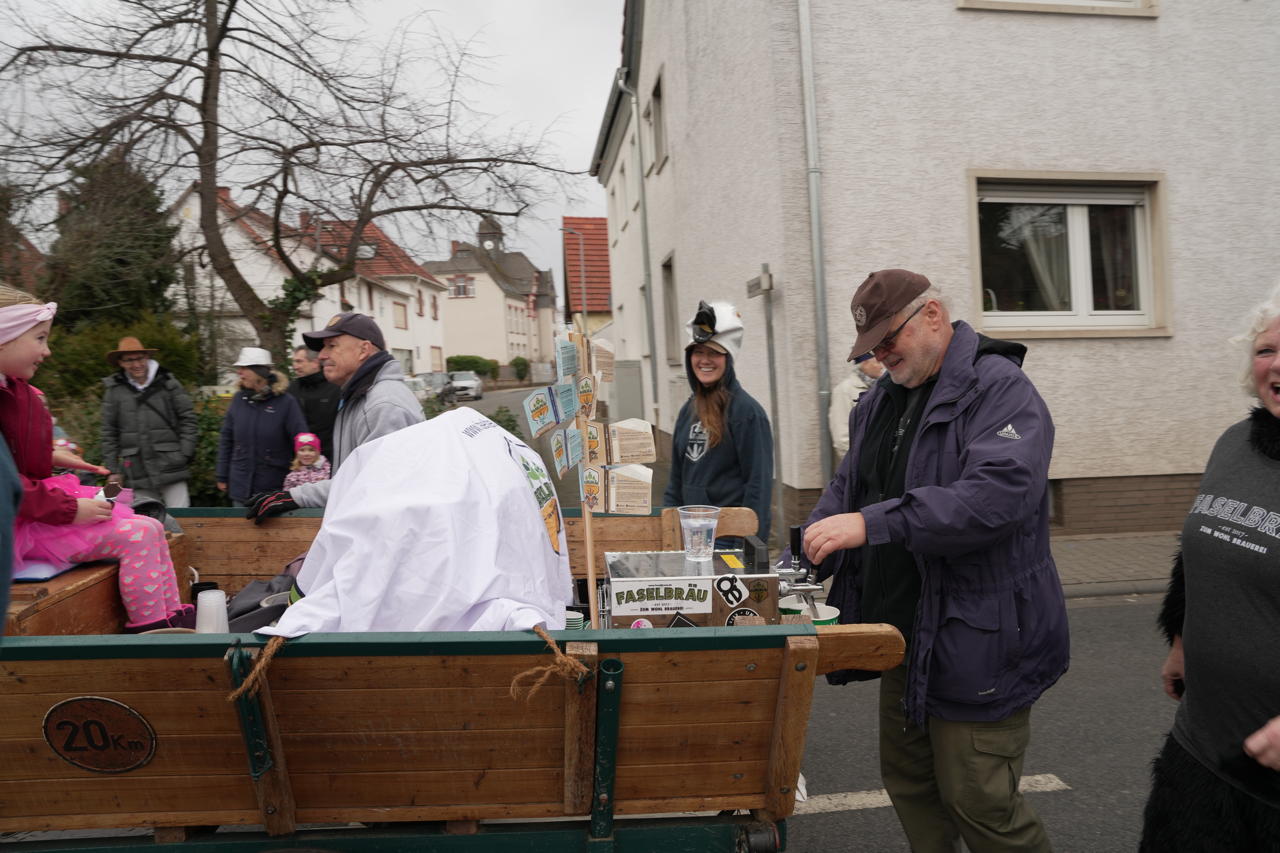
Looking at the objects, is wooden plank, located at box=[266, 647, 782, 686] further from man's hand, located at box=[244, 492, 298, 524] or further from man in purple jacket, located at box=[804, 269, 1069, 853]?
man's hand, located at box=[244, 492, 298, 524]

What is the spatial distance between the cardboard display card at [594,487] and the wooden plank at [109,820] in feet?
4.56

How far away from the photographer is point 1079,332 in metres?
7.85

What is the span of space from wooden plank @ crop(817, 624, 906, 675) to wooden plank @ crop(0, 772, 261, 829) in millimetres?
1350

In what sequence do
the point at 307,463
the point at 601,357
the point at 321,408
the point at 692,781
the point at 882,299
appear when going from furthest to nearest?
1. the point at 321,408
2. the point at 307,463
3. the point at 601,357
4. the point at 882,299
5. the point at 692,781

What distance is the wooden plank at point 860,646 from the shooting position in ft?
6.21

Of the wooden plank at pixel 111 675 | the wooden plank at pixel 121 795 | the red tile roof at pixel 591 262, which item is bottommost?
the wooden plank at pixel 121 795

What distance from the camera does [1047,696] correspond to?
4.42 metres

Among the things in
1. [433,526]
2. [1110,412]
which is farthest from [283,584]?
[1110,412]

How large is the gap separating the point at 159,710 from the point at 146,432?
5.47m

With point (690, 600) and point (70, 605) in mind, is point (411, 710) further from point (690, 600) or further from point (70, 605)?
point (70, 605)

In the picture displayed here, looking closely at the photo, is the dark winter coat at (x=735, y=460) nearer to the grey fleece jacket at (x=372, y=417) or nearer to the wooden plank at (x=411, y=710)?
the grey fleece jacket at (x=372, y=417)

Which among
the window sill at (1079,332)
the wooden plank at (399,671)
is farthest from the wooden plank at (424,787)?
the window sill at (1079,332)

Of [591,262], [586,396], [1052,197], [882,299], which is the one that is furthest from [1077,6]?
[591,262]

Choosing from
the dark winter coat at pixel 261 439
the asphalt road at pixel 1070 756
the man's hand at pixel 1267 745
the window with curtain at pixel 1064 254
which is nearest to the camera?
the man's hand at pixel 1267 745
